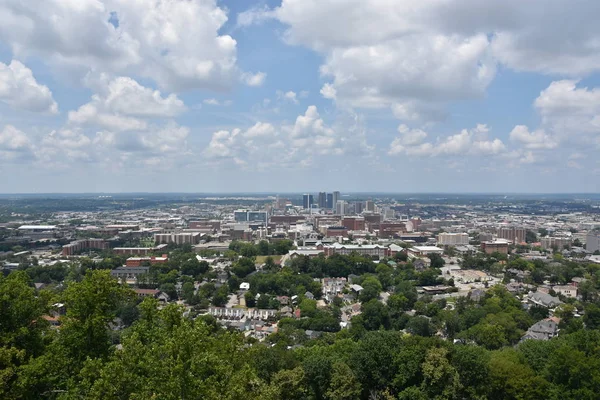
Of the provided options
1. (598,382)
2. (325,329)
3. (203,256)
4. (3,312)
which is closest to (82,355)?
(3,312)

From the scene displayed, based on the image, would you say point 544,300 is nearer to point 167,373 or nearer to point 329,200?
point 167,373

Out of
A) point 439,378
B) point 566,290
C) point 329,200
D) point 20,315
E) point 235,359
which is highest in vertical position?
point 20,315

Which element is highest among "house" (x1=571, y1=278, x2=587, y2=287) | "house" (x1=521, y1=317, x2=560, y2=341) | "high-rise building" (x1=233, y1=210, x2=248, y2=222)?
"high-rise building" (x1=233, y1=210, x2=248, y2=222)

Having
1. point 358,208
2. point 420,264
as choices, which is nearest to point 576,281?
point 420,264

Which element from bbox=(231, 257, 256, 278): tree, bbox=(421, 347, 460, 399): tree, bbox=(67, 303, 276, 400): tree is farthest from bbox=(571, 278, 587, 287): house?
bbox=(67, 303, 276, 400): tree

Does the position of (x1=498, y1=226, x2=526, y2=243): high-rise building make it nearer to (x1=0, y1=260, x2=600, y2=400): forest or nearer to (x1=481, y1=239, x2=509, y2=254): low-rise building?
(x1=481, y1=239, x2=509, y2=254): low-rise building

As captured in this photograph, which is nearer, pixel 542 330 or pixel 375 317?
pixel 542 330

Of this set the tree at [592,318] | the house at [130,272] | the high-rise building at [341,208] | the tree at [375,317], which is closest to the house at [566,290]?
the tree at [592,318]
